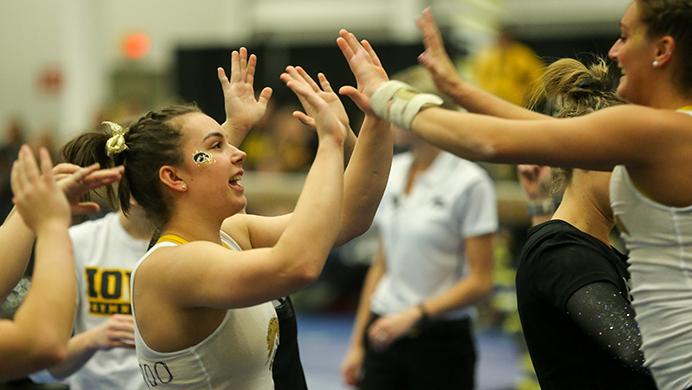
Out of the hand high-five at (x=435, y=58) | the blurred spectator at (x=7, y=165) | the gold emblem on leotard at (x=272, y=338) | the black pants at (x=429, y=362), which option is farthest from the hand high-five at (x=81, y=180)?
the blurred spectator at (x=7, y=165)

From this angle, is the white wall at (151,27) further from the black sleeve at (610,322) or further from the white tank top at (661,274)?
the white tank top at (661,274)

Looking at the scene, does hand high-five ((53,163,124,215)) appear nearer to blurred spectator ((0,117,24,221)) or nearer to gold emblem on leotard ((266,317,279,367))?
gold emblem on leotard ((266,317,279,367))

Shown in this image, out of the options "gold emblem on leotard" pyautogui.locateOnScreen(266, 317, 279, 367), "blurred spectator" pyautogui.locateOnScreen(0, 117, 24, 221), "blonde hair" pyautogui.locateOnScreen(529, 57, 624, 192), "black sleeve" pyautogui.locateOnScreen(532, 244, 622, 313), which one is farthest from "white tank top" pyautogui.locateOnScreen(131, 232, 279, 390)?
"blurred spectator" pyautogui.locateOnScreen(0, 117, 24, 221)

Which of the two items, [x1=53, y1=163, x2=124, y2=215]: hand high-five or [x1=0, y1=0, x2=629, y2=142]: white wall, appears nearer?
[x1=53, y1=163, x2=124, y2=215]: hand high-five

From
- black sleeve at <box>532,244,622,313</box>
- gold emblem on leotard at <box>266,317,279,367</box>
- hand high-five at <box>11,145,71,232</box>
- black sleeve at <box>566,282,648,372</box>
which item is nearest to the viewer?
hand high-five at <box>11,145,71,232</box>

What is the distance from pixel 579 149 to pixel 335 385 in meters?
5.81

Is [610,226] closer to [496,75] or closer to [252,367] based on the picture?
[252,367]

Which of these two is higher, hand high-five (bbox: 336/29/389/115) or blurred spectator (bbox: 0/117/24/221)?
hand high-five (bbox: 336/29/389/115)

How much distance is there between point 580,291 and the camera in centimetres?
264

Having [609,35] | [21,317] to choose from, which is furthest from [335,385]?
[609,35]

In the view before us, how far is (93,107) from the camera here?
1309cm

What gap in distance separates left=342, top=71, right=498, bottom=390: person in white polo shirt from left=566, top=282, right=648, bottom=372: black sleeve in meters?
2.04

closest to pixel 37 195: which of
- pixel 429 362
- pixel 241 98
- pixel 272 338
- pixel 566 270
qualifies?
pixel 272 338

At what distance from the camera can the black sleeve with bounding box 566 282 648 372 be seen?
8.41ft
